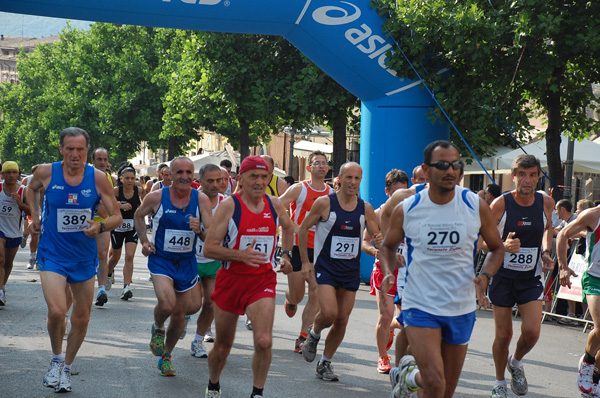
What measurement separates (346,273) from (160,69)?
37.5 m

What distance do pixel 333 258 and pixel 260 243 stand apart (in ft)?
5.58

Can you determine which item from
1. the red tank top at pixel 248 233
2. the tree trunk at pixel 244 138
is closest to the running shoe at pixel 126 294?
the red tank top at pixel 248 233

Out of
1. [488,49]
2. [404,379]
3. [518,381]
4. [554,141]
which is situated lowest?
[518,381]

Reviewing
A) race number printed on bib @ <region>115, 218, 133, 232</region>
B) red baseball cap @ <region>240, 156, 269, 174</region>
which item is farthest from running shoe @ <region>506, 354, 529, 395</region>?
race number printed on bib @ <region>115, 218, 133, 232</region>

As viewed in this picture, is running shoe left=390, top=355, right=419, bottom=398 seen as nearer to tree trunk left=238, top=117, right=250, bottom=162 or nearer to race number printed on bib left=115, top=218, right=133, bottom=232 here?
race number printed on bib left=115, top=218, right=133, bottom=232

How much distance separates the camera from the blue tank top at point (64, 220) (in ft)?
23.5

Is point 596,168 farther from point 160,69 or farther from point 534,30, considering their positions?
point 160,69

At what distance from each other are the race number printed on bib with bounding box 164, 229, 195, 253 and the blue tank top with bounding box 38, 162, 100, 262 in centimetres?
82

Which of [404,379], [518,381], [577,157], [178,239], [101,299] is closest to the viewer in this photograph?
[404,379]

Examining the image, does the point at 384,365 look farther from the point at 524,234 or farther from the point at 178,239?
the point at 178,239

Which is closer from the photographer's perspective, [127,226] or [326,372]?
[326,372]

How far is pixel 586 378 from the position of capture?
746 centimetres

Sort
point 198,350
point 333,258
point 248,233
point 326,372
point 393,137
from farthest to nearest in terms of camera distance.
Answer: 1. point 393,137
2. point 198,350
3. point 333,258
4. point 326,372
5. point 248,233

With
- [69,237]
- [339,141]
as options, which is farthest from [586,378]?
[339,141]
